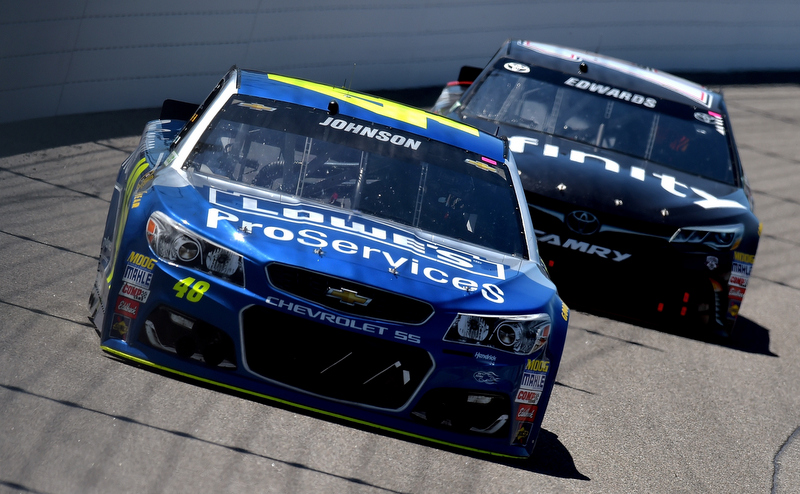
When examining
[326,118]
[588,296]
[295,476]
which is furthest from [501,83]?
[295,476]

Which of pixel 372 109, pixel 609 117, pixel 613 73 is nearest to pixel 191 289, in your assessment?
pixel 372 109

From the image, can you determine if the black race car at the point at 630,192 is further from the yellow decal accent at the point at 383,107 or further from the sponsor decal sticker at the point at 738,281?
the yellow decal accent at the point at 383,107

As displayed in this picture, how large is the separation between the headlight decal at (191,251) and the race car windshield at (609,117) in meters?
4.41

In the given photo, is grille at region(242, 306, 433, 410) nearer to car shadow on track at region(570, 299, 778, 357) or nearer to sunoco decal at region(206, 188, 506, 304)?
sunoco decal at region(206, 188, 506, 304)

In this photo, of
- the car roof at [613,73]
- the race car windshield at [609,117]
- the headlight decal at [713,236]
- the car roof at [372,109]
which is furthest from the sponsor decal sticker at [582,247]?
the car roof at [613,73]

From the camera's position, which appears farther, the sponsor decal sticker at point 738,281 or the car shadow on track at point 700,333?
the car shadow on track at point 700,333

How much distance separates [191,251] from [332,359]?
773 millimetres

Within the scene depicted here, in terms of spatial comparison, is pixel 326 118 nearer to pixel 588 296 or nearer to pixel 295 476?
pixel 295 476

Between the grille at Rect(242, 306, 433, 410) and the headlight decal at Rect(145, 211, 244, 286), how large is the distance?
202 mm

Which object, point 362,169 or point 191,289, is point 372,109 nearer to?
point 362,169

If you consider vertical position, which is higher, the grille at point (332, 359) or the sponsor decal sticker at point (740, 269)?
the sponsor decal sticker at point (740, 269)

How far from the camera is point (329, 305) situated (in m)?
4.27

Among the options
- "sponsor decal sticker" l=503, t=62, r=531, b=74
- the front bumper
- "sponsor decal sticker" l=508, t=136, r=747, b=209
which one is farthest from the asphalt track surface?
"sponsor decal sticker" l=503, t=62, r=531, b=74

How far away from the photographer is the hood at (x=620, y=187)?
23.9 ft
